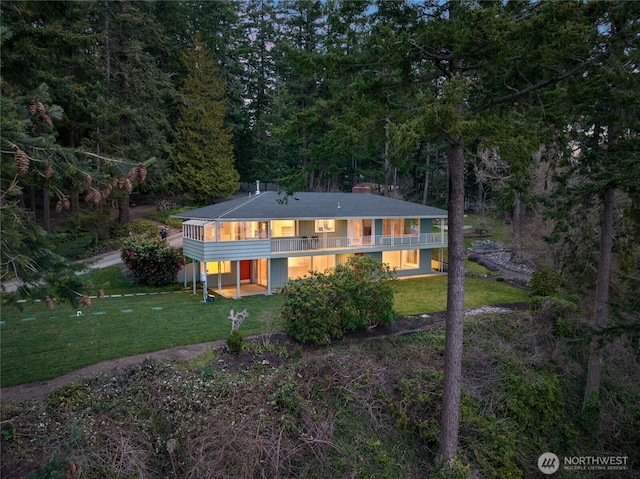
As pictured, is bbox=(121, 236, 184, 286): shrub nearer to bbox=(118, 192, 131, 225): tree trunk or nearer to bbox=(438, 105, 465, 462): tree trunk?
bbox=(118, 192, 131, 225): tree trunk

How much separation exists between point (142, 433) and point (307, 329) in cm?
522

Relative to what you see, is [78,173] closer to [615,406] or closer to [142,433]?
[142,433]

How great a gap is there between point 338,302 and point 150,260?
1134cm

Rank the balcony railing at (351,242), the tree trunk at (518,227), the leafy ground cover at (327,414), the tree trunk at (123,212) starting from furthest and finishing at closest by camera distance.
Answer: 1. the tree trunk at (123,212)
2. the tree trunk at (518,227)
3. the balcony railing at (351,242)
4. the leafy ground cover at (327,414)

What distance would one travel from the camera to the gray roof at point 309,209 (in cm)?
1862

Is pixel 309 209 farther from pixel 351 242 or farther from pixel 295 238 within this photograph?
pixel 351 242

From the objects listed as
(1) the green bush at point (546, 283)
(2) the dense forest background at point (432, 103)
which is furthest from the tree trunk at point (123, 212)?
(1) the green bush at point (546, 283)

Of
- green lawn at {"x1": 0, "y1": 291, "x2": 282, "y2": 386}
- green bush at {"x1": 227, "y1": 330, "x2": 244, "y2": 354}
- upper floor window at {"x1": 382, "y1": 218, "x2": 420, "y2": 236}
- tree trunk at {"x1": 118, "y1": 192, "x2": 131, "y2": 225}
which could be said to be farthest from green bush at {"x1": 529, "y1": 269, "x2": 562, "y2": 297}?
tree trunk at {"x1": 118, "y1": 192, "x2": 131, "y2": 225}

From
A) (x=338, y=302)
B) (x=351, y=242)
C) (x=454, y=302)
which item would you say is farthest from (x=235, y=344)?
(x=351, y=242)

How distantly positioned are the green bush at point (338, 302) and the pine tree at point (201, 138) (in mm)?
21451

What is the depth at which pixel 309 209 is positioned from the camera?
68.0 feet

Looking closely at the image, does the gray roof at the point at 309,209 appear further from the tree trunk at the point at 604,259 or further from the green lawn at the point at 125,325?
the tree trunk at the point at 604,259

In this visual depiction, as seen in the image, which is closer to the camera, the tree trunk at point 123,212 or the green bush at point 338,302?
the green bush at point 338,302

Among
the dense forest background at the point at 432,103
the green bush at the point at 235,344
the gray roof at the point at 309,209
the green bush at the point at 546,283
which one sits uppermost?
the dense forest background at the point at 432,103
